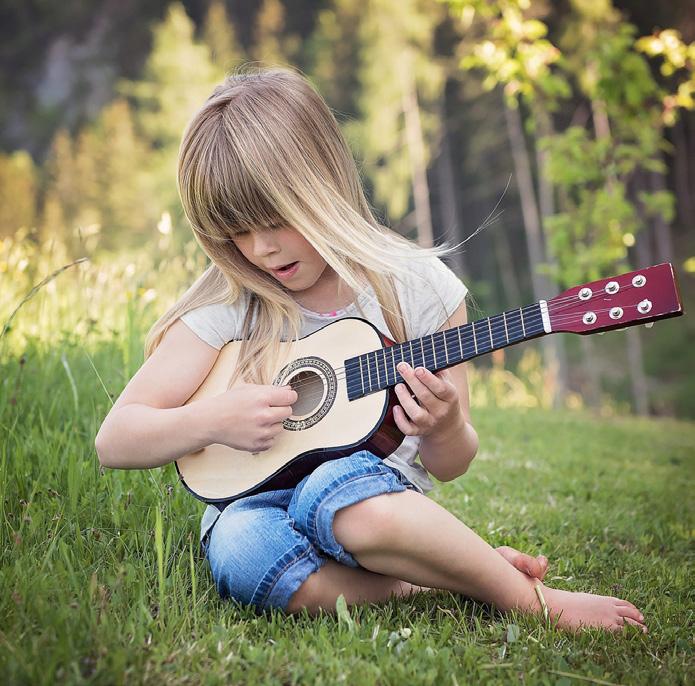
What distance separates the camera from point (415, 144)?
750 inches

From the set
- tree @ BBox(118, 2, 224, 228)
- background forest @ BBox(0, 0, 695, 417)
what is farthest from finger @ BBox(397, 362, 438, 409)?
tree @ BBox(118, 2, 224, 228)

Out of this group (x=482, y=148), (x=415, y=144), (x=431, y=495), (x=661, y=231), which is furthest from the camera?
(x=482, y=148)

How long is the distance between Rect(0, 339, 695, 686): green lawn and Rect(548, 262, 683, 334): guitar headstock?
0.70 m

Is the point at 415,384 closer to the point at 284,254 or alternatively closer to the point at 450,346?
the point at 450,346

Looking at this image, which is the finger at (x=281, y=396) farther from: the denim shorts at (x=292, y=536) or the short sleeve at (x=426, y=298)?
the short sleeve at (x=426, y=298)

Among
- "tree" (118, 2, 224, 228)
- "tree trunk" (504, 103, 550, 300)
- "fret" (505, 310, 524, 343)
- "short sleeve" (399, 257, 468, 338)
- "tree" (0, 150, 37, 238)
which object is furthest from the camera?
"tree" (0, 150, 37, 238)

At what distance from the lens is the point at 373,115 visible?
18.7m

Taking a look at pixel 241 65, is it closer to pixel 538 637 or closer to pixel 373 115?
pixel 538 637

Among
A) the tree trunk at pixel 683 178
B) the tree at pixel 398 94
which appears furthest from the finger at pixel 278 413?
the tree trunk at pixel 683 178

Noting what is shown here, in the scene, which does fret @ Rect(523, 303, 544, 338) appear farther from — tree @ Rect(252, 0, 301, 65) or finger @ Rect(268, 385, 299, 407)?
tree @ Rect(252, 0, 301, 65)

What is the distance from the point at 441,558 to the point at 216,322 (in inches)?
34.6

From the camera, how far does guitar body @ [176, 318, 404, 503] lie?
2.00 metres

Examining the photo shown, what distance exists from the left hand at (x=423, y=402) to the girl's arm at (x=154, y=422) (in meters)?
0.47

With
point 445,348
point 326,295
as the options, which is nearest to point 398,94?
point 326,295
